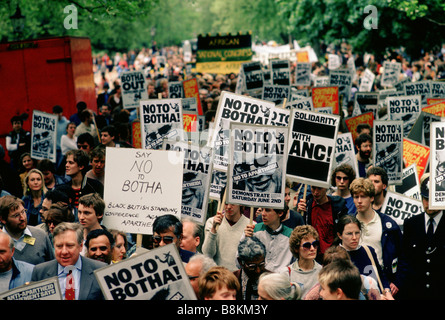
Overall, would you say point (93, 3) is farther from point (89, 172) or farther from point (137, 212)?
point (137, 212)

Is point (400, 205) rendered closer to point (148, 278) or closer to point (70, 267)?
point (70, 267)

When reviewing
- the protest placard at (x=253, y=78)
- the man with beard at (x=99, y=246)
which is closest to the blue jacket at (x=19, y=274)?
the man with beard at (x=99, y=246)

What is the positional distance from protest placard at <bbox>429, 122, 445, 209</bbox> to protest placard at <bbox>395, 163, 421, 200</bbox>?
2.27 meters

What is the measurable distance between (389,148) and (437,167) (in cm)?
310

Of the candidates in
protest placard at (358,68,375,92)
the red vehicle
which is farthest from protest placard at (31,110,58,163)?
Answer: protest placard at (358,68,375,92)

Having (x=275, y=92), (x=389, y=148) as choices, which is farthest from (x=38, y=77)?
(x=389, y=148)

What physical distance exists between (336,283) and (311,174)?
3.52 meters

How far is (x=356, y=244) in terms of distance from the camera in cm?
696

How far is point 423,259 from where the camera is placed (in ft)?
24.8

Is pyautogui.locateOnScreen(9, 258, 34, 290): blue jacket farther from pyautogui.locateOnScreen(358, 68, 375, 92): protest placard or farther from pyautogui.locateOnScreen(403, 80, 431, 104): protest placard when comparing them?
pyautogui.locateOnScreen(358, 68, 375, 92): protest placard

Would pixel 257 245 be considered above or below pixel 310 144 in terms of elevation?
below

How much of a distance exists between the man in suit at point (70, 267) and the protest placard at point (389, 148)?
558 centimetres

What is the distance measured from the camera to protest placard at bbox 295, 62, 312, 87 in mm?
23125
